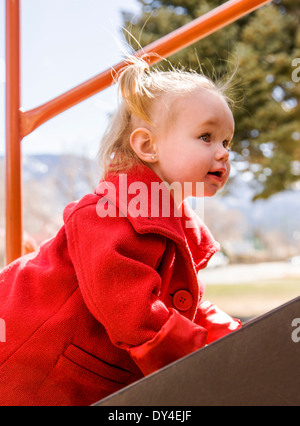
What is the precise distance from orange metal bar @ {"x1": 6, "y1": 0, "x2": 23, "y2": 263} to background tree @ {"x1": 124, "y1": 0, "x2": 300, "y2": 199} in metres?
5.28

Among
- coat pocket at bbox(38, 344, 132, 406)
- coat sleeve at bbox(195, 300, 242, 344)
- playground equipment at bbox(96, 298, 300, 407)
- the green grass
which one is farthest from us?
the green grass

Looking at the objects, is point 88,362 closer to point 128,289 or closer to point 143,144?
point 128,289

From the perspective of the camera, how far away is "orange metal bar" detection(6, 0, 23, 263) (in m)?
1.00

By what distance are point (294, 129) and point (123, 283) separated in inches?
233

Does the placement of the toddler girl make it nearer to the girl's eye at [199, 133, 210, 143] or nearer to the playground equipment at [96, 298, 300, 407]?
the girl's eye at [199, 133, 210, 143]

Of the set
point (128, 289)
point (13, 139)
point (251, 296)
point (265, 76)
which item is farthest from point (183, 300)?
point (251, 296)

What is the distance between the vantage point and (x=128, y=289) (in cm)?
67

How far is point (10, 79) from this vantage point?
1.03 meters

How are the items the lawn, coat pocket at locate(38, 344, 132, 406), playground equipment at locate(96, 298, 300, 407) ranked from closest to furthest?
playground equipment at locate(96, 298, 300, 407), coat pocket at locate(38, 344, 132, 406), the lawn

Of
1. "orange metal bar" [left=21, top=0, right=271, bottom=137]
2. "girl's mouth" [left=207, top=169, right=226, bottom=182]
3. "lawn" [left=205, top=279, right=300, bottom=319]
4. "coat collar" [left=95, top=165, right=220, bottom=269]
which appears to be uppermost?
"lawn" [left=205, top=279, right=300, bottom=319]

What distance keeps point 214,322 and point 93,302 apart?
356 mm

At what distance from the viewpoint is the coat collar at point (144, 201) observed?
75cm

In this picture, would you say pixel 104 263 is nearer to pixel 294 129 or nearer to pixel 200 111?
pixel 200 111

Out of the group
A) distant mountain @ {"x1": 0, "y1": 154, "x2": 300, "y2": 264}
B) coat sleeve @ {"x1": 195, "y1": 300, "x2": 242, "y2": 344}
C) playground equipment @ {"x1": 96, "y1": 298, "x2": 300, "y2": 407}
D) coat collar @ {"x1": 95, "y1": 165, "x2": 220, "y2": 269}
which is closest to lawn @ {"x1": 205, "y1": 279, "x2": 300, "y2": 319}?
distant mountain @ {"x1": 0, "y1": 154, "x2": 300, "y2": 264}
